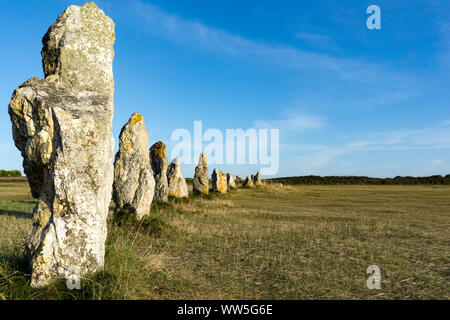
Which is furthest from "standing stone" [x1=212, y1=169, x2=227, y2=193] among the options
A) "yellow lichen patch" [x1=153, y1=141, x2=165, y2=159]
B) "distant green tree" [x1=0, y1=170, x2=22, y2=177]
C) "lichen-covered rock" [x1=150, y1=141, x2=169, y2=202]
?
"distant green tree" [x1=0, y1=170, x2=22, y2=177]

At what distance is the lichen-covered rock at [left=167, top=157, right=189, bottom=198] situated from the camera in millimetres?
17234

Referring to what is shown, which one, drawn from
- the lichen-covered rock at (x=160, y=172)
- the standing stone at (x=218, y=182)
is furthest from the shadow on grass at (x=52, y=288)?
the standing stone at (x=218, y=182)

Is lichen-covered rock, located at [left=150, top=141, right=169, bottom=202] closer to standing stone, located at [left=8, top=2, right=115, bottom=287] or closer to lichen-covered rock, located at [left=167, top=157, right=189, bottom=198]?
lichen-covered rock, located at [left=167, top=157, right=189, bottom=198]

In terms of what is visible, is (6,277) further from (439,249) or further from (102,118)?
(439,249)

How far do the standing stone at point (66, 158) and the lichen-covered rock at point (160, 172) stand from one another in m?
10.1

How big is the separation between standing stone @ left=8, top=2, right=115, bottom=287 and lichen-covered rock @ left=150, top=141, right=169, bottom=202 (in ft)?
33.1

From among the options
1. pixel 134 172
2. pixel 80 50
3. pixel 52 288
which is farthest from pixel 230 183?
pixel 52 288

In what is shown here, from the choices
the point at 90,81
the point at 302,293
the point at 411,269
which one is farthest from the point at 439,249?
the point at 90,81

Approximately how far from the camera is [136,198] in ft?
34.6

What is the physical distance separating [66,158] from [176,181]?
13360mm

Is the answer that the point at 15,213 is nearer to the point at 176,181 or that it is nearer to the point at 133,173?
the point at 133,173

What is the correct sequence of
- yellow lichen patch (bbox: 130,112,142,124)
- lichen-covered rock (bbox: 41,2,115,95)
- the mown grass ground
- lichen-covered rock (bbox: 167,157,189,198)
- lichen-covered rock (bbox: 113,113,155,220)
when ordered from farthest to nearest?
lichen-covered rock (bbox: 167,157,189,198) < yellow lichen patch (bbox: 130,112,142,124) < lichen-covered rock (bbox: 113,113,155,220) < lichen-covered rock (bbox: 41,2,115,95) < the mown grass ground

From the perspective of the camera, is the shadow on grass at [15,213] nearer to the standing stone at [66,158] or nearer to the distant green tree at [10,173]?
the standing stone at [66,158]
